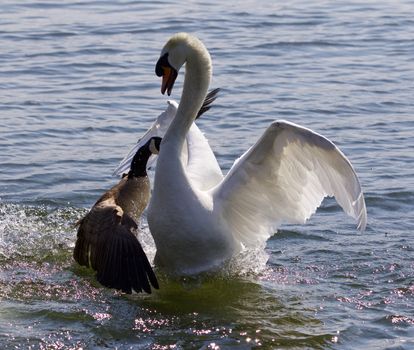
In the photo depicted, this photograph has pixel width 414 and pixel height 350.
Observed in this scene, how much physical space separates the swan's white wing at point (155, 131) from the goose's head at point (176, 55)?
1.76m

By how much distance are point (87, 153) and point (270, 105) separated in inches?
101

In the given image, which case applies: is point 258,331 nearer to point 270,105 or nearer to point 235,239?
point 235,239

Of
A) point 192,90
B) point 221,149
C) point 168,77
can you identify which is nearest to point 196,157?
point 192,90

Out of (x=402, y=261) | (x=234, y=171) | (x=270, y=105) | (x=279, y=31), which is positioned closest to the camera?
(x=234, y=171)

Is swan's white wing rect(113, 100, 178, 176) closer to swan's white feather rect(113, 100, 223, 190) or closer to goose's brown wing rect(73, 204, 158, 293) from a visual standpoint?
swan's white feather rect(113, 100, 223, 190)

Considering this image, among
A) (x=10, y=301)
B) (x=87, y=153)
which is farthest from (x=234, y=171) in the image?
(x=87, y=153)

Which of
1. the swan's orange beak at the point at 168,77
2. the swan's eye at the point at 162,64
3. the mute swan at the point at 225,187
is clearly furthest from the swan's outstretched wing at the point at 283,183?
the swan's eye at the point at 162,64

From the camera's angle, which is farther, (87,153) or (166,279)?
(87,153)

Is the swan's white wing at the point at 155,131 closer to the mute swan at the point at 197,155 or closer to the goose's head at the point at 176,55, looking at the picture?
the mute swan at the point at 197,155

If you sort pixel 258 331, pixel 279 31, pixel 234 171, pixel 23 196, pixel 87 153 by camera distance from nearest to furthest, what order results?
pixel 258 331, pixel 234 171, pixel 23 196, pixel 87 153, pixel 279 31

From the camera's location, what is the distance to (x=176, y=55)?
8.52 meters

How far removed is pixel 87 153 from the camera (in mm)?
11984

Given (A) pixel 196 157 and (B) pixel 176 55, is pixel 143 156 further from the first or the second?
(B) pixel 176 55

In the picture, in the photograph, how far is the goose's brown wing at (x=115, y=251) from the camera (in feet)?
26.0
